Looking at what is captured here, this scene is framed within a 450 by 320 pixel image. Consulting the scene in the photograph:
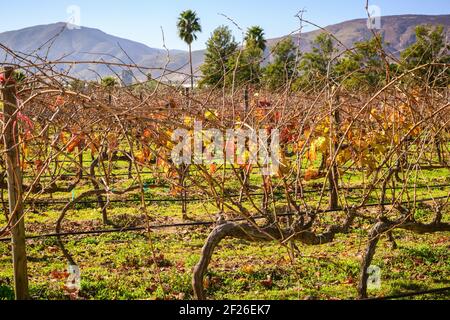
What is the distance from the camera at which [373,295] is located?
14.5 ft

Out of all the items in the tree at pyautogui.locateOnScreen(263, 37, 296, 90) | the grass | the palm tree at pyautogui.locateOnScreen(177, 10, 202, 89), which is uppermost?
the palm tree at pyautogui.locateOnScreen(177, 10, 202, 89)

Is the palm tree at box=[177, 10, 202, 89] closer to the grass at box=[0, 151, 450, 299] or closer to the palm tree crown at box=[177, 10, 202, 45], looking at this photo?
the palm tree crown at box=[177, 10, 202, 45]

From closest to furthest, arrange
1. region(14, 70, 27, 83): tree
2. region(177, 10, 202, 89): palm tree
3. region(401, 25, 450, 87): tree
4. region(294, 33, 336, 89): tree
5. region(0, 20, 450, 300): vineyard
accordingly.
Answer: region(14, 70, 27, 83): tree → region(401, 25, 450, 87): tree → region(294, 33, 336, 89): tree → region(0, 20, 450, 300): vineyard → region(177, 10, 202, 89): palm tree

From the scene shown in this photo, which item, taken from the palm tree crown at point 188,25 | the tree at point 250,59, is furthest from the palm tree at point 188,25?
the tree at point 250,59

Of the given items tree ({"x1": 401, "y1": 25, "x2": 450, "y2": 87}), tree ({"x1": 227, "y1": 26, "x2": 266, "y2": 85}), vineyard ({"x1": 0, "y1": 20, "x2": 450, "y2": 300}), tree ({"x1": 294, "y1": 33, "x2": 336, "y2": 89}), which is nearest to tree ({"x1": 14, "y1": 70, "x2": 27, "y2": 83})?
vineyard ({"x1": 0, "y1": 20, "x2": 450, "y2": 300})

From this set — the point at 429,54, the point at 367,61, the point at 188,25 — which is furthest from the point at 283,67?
the point at 188,25

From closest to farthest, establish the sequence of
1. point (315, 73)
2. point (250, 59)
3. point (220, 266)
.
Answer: point (315, 73) → point (250, 59) → point (220, 266)

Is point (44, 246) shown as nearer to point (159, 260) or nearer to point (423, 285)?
point (159, 260)

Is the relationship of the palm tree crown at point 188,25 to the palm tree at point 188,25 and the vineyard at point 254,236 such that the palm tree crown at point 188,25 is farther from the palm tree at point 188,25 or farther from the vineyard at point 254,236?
the vineyard at point 254,236

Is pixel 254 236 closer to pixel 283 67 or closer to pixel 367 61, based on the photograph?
pixel 367 61

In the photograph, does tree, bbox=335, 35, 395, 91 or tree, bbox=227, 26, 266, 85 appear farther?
tree, bbox=227, 26, 266, 85

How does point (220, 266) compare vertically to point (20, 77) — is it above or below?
below
